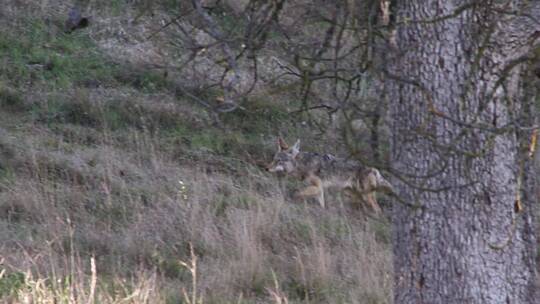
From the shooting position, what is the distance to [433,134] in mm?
5016

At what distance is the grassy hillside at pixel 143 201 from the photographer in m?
7.85

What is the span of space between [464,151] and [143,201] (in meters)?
6.10

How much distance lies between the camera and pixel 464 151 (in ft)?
16.1

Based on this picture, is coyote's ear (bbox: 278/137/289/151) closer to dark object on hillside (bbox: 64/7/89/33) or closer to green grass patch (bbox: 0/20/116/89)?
green grass patch (bbox: 0/20/116/89)

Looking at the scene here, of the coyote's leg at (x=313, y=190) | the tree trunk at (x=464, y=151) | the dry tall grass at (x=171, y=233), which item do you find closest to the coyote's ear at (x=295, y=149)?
the coyote's leg at (x=313, y=190)

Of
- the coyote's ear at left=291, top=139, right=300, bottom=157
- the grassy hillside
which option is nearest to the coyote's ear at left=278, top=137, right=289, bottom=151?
the coyote's ear at left=291, top=139, right=300, bottom=157

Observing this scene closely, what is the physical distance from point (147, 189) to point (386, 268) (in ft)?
10.8

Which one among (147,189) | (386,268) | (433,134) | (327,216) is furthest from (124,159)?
(433,134)

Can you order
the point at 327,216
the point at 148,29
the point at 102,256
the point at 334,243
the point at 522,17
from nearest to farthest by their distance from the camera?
1. the point at 522,17
2. the point at 102,256
3. the point at 334,243
4. the point at 327,216
5. the point at 148,29

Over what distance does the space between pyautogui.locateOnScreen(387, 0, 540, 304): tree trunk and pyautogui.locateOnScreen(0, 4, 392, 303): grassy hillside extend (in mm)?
1182

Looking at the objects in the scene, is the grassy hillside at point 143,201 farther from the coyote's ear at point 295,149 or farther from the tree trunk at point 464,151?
the tree trunk at point 464,151

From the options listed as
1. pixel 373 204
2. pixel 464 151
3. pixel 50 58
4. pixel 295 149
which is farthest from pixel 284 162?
pixel 464 151

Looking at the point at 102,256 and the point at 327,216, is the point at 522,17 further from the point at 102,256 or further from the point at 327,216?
the point at 327,216

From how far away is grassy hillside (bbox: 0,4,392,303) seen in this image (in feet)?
25.8
